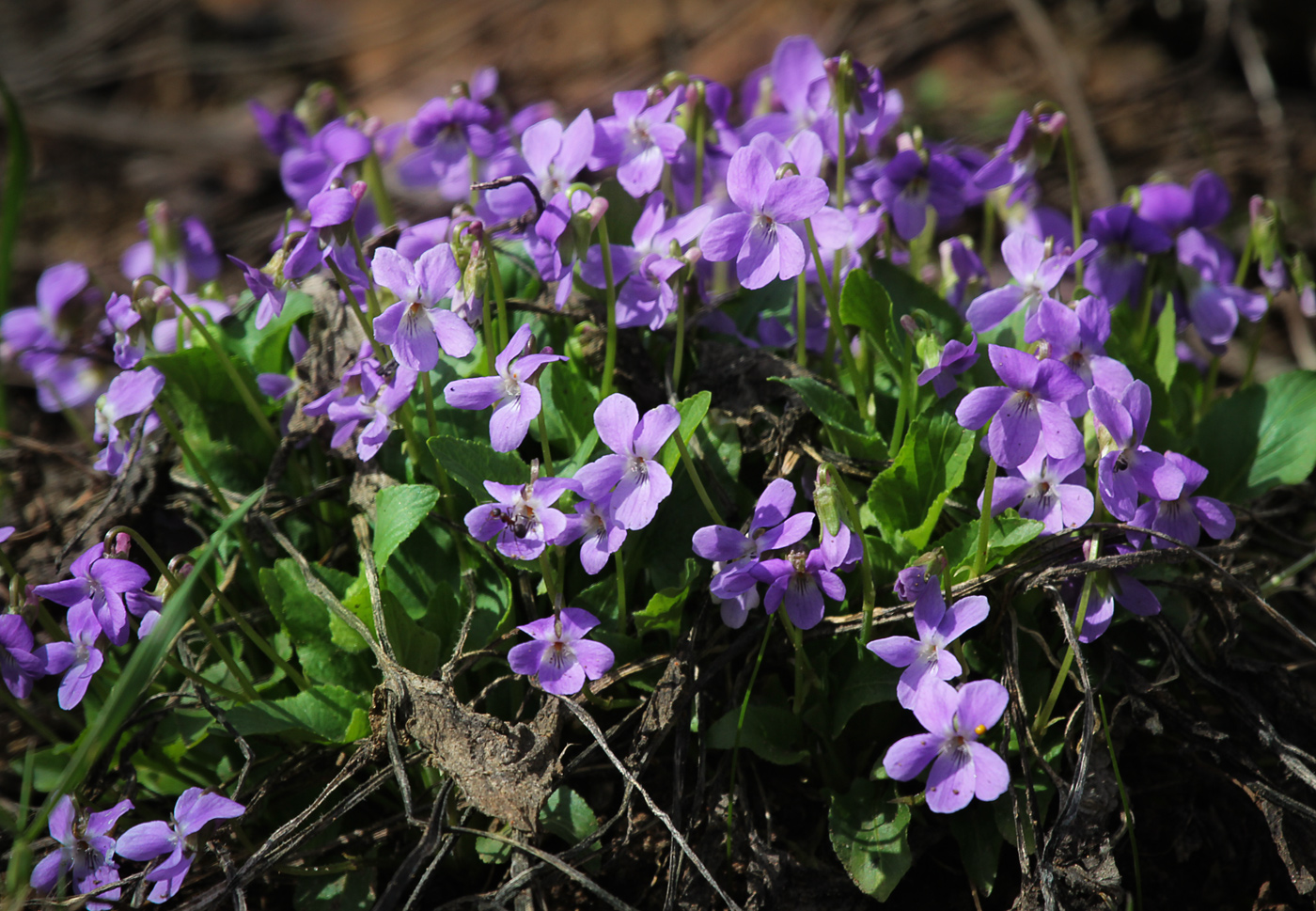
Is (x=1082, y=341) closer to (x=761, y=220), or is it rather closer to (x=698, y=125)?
(x=761, y=220)

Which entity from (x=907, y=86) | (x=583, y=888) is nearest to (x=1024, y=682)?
(x=583, y=888)

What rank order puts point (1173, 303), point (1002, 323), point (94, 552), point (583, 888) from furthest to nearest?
point (1173, 303) < point (1002, 323) < point (583, 888) < point (94, 552)

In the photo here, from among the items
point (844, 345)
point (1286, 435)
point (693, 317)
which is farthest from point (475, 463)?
point (1286, 435)

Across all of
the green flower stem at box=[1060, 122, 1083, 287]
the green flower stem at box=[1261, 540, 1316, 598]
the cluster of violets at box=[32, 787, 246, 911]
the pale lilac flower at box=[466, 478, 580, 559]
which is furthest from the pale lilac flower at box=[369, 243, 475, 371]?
the green flower stem at box=[1261, 540, 1316, 598]

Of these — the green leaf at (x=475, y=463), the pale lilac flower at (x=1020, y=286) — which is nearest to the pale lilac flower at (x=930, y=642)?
the pale lilac flower at (x=1020, y=286)

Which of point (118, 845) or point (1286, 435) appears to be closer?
point (118, 845)

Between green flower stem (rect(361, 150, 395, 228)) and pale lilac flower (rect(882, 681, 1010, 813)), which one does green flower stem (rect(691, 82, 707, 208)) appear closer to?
green flower stem (rect(361, 150, 395, 228))

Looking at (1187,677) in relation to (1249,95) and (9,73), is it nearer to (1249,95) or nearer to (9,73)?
(1249,95)

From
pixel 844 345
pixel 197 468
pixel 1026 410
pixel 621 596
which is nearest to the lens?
pixel 1026 410
